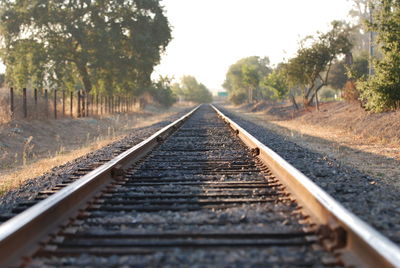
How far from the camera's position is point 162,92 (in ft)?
195

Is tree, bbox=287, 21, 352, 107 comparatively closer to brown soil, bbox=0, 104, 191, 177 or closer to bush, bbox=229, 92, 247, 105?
brown soil, bbox=0, 104, 191, 177

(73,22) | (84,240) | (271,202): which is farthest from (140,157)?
(73,22)

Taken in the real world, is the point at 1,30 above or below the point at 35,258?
above

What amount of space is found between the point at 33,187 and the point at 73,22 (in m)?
27.0

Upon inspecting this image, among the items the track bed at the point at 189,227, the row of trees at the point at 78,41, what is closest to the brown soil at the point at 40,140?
the track bed at the point at 189,227

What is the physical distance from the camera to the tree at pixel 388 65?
1466 cm

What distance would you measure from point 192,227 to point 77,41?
29191 millimetres

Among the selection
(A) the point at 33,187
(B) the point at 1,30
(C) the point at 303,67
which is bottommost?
(A) the point at 33,187

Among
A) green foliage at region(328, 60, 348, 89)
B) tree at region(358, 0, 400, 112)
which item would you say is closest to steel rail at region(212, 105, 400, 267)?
tree at region(358, 0, 400, 112)

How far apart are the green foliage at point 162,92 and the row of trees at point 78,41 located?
22376 millimetres

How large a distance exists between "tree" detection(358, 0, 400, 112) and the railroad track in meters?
10.8

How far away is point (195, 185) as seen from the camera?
502 cm

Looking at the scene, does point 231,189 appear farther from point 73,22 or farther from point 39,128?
point 73,22

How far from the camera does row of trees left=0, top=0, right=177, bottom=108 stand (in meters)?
29.4
